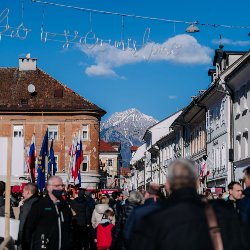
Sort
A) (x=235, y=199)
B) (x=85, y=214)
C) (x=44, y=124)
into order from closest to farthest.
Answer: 1. (x=235, y=199)
2. (x=85, y=214)
3. (x=44, y=124)

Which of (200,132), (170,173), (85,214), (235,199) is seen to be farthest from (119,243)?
(200,132)

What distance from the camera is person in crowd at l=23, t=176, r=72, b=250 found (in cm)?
956

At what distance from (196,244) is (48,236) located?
472 cm

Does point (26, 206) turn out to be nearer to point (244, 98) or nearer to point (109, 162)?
point (244, 98)

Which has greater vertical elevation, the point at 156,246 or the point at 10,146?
the point at 10,146

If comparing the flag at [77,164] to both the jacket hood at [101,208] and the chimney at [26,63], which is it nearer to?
the jacket hood at [101,208]

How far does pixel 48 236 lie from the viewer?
959cm

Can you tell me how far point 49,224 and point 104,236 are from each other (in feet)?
19.6

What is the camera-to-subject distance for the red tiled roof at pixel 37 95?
69.8 m

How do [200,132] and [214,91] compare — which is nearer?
[214,91]

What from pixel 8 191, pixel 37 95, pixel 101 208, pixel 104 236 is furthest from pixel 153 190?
pixel 37 95

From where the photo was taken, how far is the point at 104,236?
15.5 m

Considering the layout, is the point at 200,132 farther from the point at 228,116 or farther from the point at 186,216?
the point at 186,216

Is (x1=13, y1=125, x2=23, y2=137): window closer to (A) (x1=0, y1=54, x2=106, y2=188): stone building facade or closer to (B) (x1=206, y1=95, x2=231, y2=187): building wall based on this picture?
(A) (x1=0, y1=54, x2=106, y2=188): stone building facade
